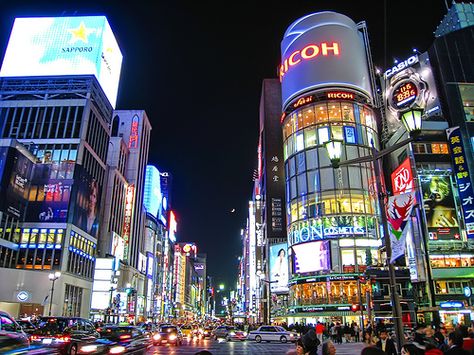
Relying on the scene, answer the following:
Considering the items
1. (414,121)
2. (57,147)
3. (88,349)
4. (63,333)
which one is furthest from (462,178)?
(57,147)

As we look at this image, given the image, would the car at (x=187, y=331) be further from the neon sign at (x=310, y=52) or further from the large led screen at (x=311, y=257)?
the neon sign at (x=310, y=52)

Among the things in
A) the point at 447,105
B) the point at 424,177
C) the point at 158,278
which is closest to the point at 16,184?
the point at 424,177

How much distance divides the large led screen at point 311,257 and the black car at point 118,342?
40.4 meters

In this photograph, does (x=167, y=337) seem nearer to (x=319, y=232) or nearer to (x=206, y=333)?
(x=206, y=333)

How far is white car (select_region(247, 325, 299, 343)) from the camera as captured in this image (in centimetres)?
3831

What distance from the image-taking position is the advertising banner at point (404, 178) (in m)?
48.1

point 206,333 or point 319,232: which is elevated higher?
point 319,232

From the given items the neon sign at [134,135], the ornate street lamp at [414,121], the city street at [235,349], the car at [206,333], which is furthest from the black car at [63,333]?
the neon sign at [134,135]

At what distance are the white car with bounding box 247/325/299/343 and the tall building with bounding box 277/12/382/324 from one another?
18.2 metres

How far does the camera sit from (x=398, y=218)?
39.9ft

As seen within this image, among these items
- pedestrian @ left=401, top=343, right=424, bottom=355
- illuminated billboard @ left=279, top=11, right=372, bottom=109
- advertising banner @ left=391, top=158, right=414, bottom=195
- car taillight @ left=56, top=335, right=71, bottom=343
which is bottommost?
car taillight @ left=56, top=335, right=71, bottom=343

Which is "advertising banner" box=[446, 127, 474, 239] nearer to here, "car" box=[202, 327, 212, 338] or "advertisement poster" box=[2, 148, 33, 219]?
"car" box=[202, 327, 212, 338]

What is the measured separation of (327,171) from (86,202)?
4131 cm

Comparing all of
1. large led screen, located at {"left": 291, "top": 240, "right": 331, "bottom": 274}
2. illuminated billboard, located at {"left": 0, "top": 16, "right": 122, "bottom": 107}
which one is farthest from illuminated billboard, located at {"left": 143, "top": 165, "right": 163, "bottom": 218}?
large led screen, located at {"left": 291, "top": 240, "right": 331, "bottom": 274}
